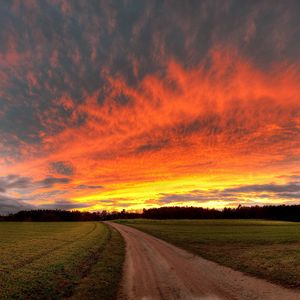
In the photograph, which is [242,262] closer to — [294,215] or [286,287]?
[286,287]

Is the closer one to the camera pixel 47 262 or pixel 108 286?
pixel 108 286

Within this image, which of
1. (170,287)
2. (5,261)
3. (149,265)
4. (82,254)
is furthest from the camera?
(82,254)

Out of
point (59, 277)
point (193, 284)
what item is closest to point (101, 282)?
point (59, 277)

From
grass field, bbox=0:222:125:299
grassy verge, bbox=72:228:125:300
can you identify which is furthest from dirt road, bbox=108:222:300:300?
grass field, bbox=0:222:125:299

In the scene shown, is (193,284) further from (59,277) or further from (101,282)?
(59,277)

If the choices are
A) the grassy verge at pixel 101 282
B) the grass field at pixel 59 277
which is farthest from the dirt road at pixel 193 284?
the grass field at pixel 59 277

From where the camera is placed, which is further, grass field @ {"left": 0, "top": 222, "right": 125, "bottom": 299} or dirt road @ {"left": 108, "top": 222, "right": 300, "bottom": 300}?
grass field @ {"left": 0, "top": 222, "right": 125, "bottom": 299}

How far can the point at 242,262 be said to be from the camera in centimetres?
2059

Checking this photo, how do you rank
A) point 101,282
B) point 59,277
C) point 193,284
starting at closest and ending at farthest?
point 193,284 < point 101,282 < point 59,277

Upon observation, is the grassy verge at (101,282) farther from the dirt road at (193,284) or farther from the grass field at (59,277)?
the dirt road at (193,284)

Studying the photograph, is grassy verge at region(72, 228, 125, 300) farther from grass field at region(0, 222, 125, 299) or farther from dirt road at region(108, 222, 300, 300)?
dirt road at region(108, 222, 300, 300)

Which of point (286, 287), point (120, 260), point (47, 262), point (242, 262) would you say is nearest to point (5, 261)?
point (47, 262)

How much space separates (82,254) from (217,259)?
12.3 metres

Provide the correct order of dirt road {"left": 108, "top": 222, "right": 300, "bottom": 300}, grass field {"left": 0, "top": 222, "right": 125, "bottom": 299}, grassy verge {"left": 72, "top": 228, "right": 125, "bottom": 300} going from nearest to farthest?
dirt road {"left": 108, "top": 222, "right": 300, "bottom": 300}, grassy verge {"left": 72, "top": 228, "right": 125, "bottom": 300}, grass field {"left": 0, "top": 222, "right": 125, "bottom": 299}
